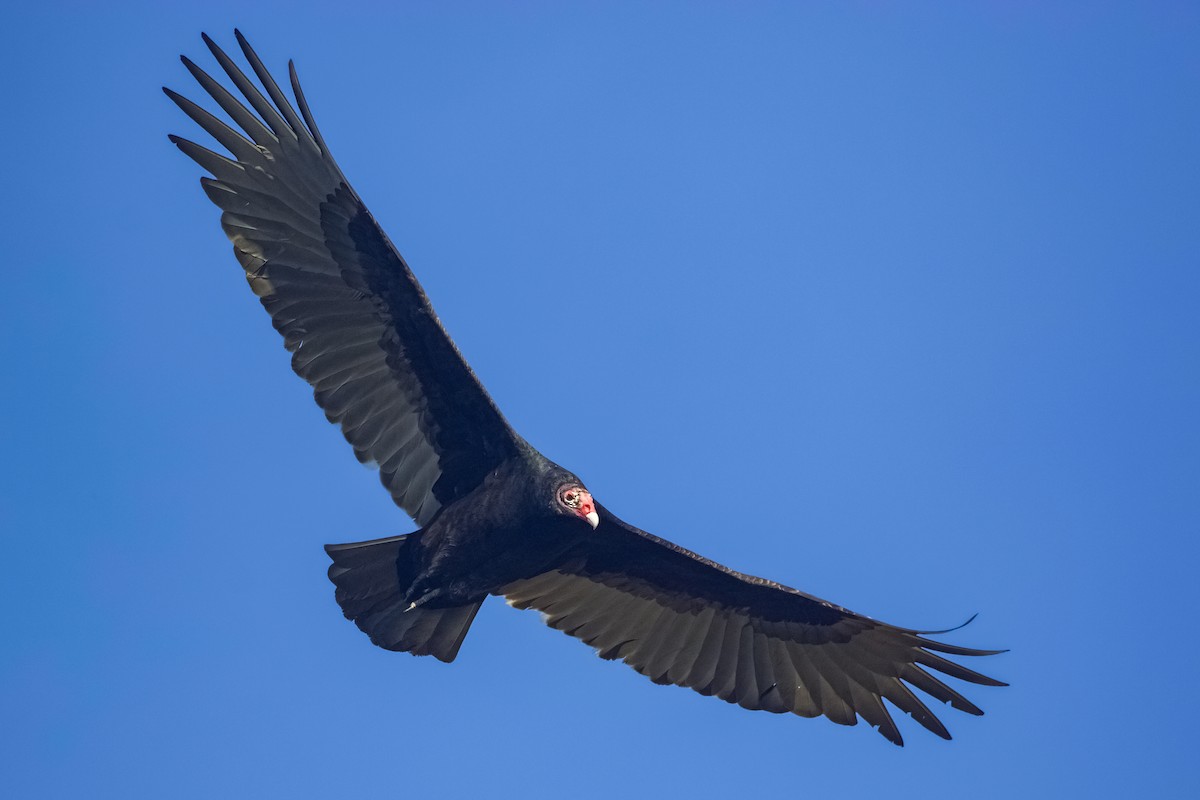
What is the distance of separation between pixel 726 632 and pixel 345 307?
358cm

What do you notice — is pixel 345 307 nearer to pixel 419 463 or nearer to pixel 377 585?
pixel 419 463

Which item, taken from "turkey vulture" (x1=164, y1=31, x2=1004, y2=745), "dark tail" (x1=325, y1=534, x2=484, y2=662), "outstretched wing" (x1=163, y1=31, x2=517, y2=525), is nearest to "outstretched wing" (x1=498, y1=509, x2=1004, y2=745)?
"turkey vulture" (x1=164, y1=31, x2=1004, y2=745)

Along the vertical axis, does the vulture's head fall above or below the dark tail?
above

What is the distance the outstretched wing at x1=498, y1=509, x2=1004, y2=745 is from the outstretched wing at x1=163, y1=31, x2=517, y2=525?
44.3 inches

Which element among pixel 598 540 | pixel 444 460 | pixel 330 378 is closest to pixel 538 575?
pixel 598 540

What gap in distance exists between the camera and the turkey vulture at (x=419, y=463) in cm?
963

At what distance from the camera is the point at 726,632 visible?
10703 millimetres

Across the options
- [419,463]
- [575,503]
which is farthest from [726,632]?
[419,463]

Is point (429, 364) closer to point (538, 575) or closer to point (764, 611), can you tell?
point (538, 575)

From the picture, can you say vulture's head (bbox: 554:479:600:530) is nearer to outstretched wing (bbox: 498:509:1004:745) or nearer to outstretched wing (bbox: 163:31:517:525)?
outstretched wing (bbox: 163:31:517:525)

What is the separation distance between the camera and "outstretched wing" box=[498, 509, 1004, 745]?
10297mm

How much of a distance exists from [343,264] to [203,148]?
116 centimetres

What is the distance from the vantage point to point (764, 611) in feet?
34.8

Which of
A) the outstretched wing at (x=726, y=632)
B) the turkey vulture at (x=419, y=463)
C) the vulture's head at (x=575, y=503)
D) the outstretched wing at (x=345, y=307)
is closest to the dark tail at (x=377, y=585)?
the turkey vulture at (x=419, y=463)
